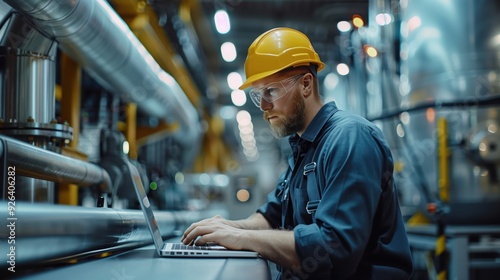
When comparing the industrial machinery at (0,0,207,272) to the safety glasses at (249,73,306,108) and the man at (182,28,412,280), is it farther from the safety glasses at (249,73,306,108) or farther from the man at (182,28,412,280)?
the safety glasses at (249,73,306,108)

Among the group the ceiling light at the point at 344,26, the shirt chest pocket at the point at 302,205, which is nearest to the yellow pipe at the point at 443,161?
the ceiling light at the point at 344,26

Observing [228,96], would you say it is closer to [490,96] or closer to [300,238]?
[490,96]

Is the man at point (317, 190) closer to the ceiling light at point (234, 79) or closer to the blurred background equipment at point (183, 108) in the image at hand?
the blurred background equipment at point (183, 108)

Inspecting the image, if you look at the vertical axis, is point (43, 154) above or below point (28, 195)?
above

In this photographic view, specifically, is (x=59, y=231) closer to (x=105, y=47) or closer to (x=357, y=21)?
(x=105, y=47)

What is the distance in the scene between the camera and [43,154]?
215cm

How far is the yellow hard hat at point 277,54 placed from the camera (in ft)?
6.77

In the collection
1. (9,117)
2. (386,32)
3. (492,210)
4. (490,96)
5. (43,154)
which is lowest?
(492,210)

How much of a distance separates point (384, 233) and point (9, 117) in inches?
67.5

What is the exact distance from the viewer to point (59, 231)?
162 cm

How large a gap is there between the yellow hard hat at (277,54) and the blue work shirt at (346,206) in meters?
0.21

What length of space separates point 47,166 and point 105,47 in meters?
1.40

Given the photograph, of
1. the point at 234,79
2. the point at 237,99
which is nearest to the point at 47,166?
the point at 234,79

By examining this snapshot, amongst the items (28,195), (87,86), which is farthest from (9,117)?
(87,86)
